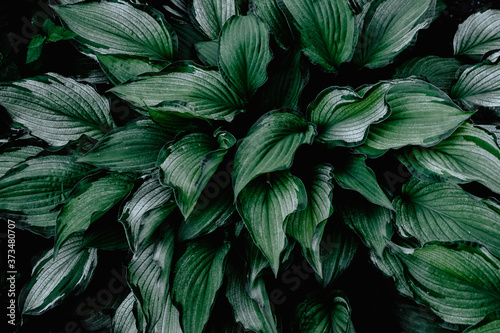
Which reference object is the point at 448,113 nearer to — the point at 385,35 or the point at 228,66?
the point at 385,35

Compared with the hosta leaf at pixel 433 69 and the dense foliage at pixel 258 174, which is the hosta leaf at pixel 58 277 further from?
the hosta leaf at pixel 433 69

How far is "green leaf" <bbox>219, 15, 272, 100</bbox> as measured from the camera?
129 cm

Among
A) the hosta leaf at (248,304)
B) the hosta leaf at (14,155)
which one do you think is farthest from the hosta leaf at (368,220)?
the hosta leaf at (14,155)

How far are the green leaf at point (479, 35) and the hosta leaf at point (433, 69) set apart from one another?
7cm

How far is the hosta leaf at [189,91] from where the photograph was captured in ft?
4.07

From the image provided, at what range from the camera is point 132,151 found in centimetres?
129

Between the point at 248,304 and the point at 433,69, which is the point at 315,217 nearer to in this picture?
the point at 248,304

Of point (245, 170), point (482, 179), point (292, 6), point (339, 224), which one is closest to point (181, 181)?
point (245, 170)

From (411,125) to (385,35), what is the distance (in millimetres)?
416

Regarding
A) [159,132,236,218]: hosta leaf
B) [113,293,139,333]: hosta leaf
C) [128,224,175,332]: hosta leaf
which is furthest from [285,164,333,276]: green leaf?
[113,293,139,333]: hosta leaf

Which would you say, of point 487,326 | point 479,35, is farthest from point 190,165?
point 479,35

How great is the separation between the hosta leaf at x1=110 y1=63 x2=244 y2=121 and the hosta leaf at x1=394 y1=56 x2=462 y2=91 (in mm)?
645

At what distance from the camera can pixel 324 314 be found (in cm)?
133

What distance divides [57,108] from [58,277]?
53cm
